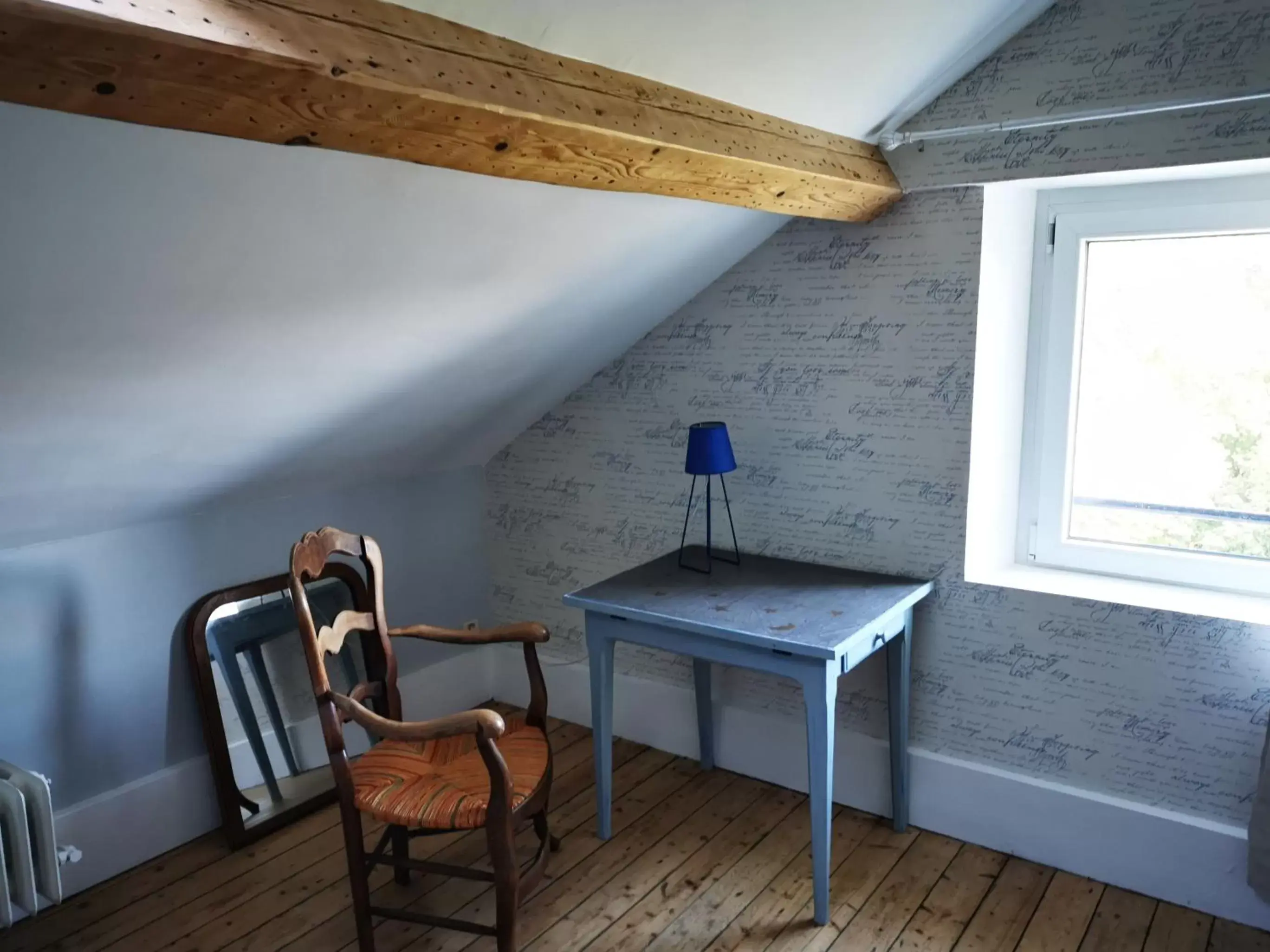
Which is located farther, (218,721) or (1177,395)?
(218,721)

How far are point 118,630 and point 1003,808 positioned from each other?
237 centimetres

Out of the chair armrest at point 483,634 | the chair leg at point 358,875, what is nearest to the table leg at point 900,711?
the chair armrest at point 483,634

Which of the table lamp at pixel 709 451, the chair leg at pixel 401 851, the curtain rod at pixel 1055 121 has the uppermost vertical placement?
the curtain rod at pixel 1055 121

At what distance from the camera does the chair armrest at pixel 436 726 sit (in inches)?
77.6

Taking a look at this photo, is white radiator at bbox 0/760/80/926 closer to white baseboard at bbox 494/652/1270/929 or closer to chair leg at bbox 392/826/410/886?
chair leg at bbox 392/826/410/886

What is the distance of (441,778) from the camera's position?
2236 millimetres

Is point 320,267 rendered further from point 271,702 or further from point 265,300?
point 271,702

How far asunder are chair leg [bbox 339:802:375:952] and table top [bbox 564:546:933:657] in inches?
28.1

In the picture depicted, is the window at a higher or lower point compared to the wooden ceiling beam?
lower

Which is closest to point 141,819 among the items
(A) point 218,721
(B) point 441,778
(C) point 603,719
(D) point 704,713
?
(A) point 218,721

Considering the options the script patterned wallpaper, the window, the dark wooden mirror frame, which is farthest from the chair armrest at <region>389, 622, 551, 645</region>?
the window

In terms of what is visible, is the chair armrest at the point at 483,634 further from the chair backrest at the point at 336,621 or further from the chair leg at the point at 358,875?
the chair leg at the point at 358,875

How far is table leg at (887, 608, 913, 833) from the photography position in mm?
2564

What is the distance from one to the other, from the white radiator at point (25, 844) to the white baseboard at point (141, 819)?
0.83 feet
